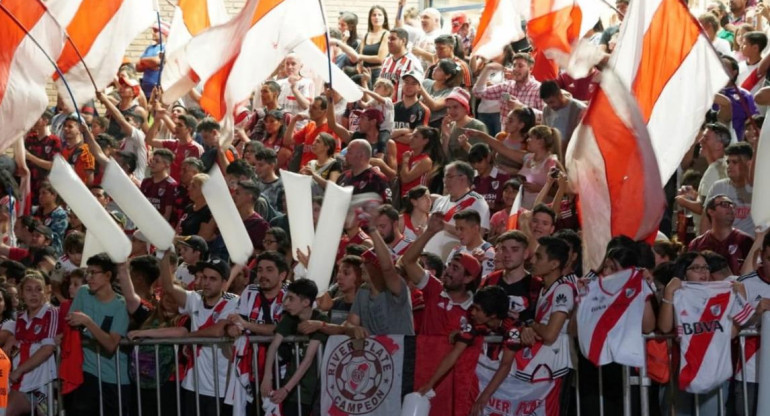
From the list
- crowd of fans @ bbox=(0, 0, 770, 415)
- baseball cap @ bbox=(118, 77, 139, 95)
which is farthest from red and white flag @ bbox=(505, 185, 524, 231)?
baseball cap @ bbox=(118, 77, 139, 95)

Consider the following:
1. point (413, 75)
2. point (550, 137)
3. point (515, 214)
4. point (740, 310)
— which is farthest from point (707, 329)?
point (413, 75)

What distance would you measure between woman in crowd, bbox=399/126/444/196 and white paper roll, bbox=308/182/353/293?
3.81 m

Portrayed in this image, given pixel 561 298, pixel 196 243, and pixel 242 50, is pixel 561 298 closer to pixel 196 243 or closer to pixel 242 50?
pixel 196 243

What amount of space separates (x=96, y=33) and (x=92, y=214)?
3332 millimetres

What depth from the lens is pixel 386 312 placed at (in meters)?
10.1

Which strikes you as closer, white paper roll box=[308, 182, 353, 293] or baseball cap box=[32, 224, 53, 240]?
white paper roll box=[308, 182, 353, 293]

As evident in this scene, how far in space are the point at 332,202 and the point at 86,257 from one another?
86.4 inches

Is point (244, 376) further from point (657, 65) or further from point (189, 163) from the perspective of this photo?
point (189, 163)

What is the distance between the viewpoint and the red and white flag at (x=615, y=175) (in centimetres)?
992

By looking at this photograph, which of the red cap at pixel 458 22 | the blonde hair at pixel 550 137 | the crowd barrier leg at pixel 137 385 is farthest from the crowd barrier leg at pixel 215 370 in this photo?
the red cap at pixel 458 22

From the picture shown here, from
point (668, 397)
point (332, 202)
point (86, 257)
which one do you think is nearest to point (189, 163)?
point (86, 257)

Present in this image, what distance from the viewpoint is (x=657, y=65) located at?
11.1 meters

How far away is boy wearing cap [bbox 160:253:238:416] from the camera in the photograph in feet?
33.7

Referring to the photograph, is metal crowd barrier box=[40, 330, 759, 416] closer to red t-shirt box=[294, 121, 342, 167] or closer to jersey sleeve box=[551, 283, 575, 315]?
jersey sleeve box=[551, 283, 575, 315]
